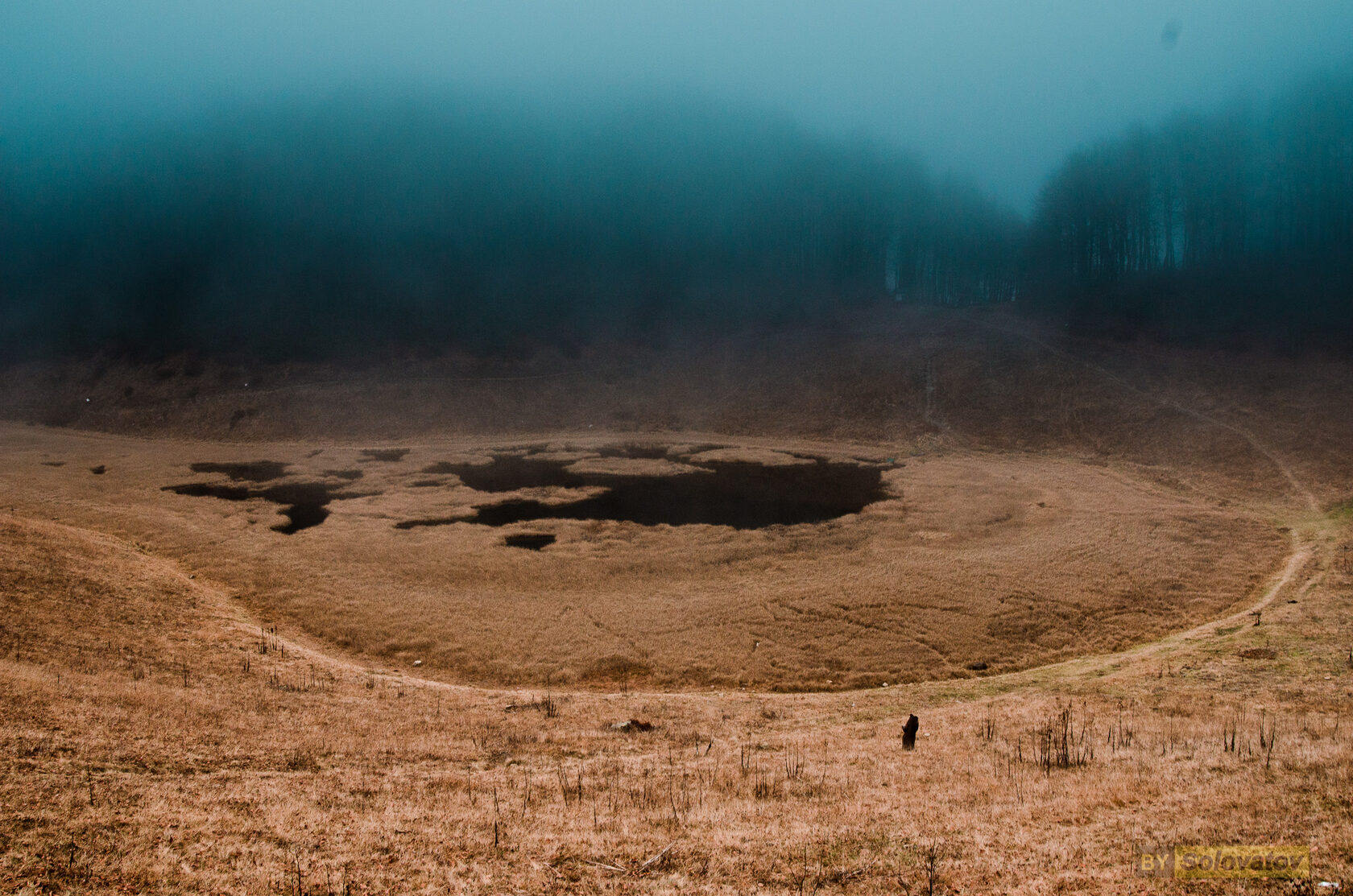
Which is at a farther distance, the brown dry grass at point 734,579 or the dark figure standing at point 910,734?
the brown dry grass at point 734,579

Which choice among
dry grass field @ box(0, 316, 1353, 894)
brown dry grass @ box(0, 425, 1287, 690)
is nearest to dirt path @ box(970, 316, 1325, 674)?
dry grass field @ box(0, 316, 1353, 894)

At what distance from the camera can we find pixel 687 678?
49.1 ft

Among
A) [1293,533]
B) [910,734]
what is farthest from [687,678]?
[1293,533]

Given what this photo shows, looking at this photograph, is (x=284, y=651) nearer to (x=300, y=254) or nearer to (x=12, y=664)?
(x=12, y=664)

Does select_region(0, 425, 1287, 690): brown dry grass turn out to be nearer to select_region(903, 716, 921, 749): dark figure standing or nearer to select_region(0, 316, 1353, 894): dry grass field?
select_region(0, 316, 1353, 894): dry grass field

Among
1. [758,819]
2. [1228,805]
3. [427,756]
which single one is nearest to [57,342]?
[427,756]

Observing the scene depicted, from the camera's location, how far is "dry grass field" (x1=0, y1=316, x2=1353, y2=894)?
665 centimetres

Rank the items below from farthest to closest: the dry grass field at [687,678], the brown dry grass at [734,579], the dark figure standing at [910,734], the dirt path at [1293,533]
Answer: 1. the dirt path at [1293,533]
2. the brown dry grass at [734,579]
3. the dark figure standing at [910,734]
4. the dry grass field at [687,678]

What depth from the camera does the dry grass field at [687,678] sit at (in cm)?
665

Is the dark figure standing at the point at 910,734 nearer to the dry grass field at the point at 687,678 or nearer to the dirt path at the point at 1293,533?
the dry grass field at the point at 687,678

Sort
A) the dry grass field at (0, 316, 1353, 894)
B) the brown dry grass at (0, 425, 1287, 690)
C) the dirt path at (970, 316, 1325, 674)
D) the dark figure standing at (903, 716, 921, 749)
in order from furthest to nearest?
the dirt path at (970, 316, 1325, 674) → the brown dry grass at (0, 425, 1287, 690) → the dark figure standing at (903, 716, 921, 749) → the dry grass field at (0, 316, 1353, 894)

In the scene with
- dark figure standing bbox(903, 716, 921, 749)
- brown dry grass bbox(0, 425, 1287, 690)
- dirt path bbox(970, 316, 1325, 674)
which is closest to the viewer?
dark figure standing bbox(903, 716, 921, 749)

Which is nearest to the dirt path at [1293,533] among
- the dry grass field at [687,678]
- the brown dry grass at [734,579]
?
the dry grass field at [687,678]

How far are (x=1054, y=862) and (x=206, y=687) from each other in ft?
42.8
